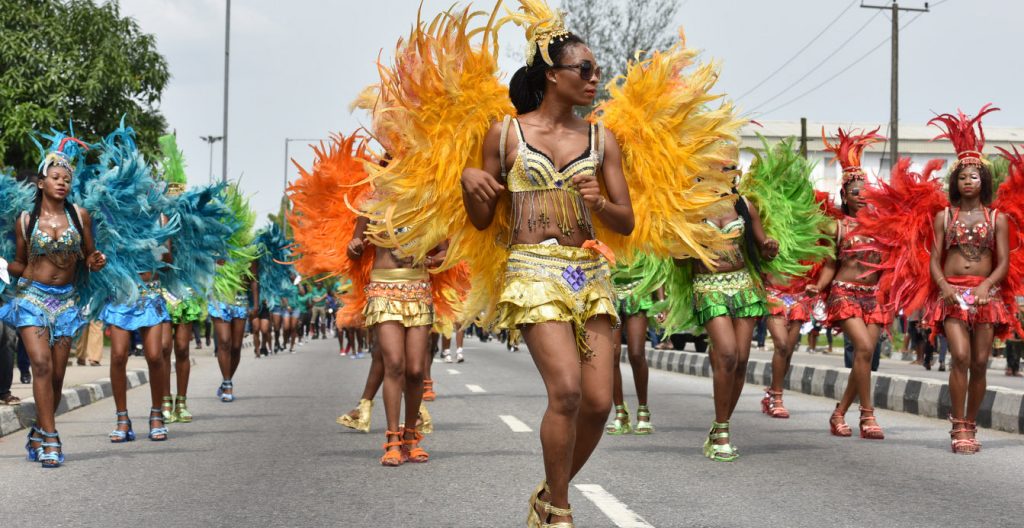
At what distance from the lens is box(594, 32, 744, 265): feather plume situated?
21.5 feet

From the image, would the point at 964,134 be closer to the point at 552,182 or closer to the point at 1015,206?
the point at 1015,206

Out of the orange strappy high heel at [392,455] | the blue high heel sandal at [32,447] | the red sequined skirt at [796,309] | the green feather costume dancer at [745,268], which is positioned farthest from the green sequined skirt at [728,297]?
the blue high heel sandal at [32,447]

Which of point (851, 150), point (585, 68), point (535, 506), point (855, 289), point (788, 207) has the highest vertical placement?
point (851, 150)

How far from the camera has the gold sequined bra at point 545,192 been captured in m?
5.93

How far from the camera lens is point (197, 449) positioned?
10.4 m

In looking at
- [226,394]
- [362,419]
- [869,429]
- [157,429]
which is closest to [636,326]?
[869,429]

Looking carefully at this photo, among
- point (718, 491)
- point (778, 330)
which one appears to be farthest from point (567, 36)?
point (778, 330)

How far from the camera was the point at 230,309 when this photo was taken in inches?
599

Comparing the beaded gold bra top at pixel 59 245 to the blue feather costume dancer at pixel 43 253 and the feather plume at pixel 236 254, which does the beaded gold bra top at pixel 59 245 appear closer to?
the blue feather costume dancer at pixel 43 253

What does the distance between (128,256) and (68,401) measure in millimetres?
4757

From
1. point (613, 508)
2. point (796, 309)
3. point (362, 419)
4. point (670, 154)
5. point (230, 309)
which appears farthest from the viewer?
point (230, 309)

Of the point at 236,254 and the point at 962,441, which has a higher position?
the point at 236,254

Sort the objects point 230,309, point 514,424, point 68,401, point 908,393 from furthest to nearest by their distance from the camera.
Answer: point 230,309 < point 68,401 < point 908,393 < point 514,424

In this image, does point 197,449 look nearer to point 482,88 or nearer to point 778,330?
point 482,88
